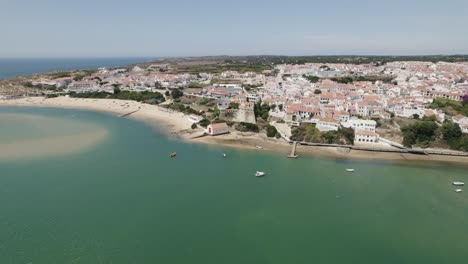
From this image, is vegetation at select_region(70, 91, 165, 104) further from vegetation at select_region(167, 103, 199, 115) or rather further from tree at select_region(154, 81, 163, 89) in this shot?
tree at select_region(154, 81, 163, 89)

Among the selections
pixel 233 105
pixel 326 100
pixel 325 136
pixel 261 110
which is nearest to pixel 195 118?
pixel 233 105

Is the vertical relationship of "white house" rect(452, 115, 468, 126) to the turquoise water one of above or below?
above

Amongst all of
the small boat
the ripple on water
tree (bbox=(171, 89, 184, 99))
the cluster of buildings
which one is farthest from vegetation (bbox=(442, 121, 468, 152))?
tree (bbox=(171, 89, 184, 99))

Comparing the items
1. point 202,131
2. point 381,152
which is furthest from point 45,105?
point 381,152

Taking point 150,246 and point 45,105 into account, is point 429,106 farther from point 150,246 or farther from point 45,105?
point 45,105

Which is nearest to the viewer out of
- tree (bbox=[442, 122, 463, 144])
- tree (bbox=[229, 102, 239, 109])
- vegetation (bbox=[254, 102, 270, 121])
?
tree (bbox=[442, 122, 463, 144])

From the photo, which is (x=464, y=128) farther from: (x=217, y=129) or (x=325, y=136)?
(x=217, y=129)
